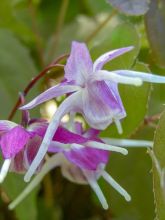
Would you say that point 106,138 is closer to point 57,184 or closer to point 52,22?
point 57,184

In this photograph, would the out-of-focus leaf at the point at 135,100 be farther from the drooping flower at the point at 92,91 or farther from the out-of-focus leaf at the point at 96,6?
the out-of-focus leaf at the point at 96,6

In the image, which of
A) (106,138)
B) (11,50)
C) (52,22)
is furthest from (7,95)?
(52,22)

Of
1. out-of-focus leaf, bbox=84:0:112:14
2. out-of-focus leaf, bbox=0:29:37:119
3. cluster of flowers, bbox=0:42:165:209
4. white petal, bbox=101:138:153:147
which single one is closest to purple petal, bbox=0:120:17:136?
cluster of flowers, bbox=0:42:165:209

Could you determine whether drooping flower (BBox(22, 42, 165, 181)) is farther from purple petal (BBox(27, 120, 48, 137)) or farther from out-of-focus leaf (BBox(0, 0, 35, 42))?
out-of-focus leaf (BBox(0, 0, 35, 42))

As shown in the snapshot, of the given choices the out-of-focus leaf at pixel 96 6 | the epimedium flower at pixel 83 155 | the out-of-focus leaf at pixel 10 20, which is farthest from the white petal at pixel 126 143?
the out-of-focus leaf at pixel 96 6

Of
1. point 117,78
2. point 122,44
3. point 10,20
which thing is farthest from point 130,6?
point 10,20

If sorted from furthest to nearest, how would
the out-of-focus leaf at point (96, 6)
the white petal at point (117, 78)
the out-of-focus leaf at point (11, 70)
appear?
1. the out-of-focus leaf at point (96, 6)
2. the out-of-focus leaf at point (11, 70)
3. the white petal at point (117, 78)
